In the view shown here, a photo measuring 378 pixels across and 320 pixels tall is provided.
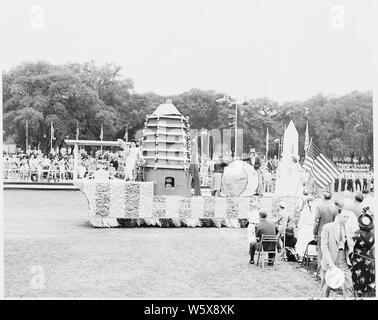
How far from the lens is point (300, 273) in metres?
9.51

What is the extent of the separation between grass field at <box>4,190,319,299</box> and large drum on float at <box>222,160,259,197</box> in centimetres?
100

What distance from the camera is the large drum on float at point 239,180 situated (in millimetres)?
13484

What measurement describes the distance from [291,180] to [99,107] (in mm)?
5783

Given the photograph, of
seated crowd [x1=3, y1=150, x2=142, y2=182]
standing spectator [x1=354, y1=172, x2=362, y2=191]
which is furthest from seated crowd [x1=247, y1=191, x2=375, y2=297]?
seated crowd [x1=3, y1=150, x2=142, y2=182]

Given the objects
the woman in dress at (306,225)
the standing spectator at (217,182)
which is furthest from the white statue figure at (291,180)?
the woman in dress at (306,225)

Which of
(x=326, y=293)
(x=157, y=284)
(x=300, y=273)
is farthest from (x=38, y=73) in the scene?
(x=326, y=293)

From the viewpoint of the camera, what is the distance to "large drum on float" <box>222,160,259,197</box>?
13484 millimetres

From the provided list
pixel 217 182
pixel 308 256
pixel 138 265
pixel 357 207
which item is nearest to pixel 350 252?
pixel 357 207

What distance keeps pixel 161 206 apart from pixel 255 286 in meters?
5.39

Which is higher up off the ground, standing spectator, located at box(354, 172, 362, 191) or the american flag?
the american flag

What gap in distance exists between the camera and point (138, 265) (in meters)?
9.68

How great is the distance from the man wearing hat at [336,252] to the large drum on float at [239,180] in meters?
5.59

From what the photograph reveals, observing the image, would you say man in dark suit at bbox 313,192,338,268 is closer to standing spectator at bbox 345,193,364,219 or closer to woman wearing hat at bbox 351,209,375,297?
standing spectator at bbox 345,193,364,219

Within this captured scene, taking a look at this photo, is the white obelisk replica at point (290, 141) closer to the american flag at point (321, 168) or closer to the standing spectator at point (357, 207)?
the american flag at point (321, 168)
